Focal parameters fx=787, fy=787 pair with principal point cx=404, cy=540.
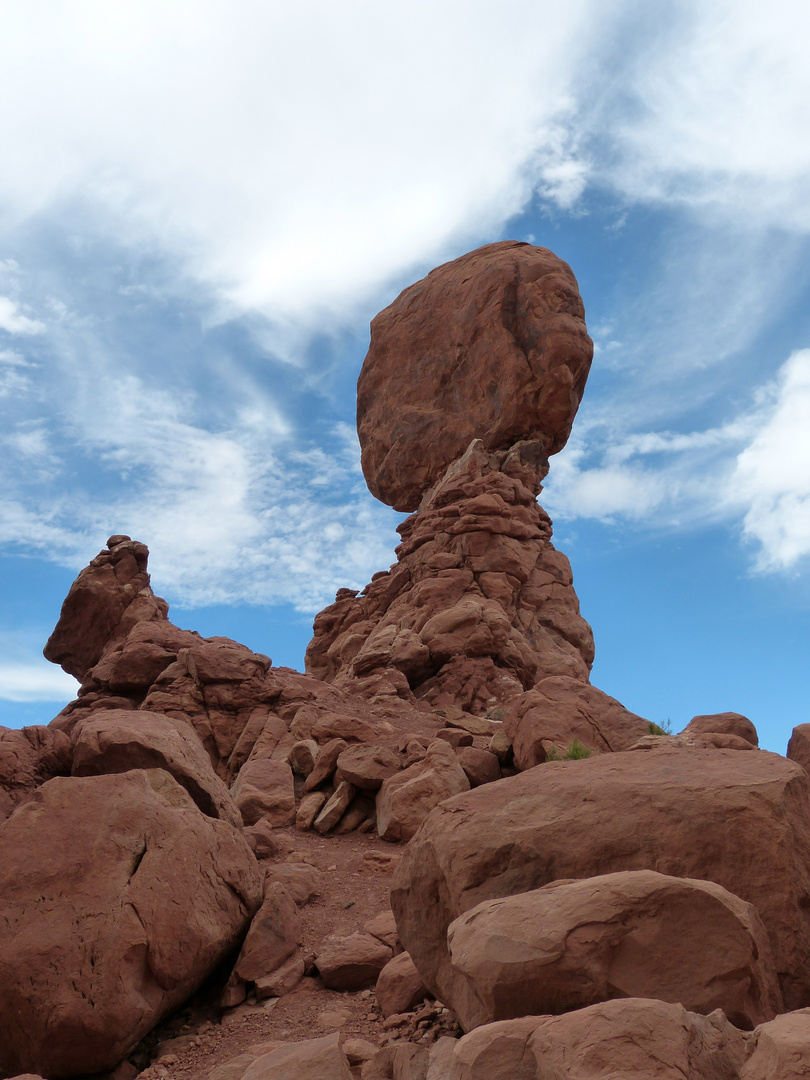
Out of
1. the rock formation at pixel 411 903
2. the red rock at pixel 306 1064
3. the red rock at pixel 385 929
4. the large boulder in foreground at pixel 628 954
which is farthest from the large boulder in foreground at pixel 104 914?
the large boulder in foreground at pixel 628 954

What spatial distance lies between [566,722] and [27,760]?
7.91 m

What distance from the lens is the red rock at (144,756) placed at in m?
9.12

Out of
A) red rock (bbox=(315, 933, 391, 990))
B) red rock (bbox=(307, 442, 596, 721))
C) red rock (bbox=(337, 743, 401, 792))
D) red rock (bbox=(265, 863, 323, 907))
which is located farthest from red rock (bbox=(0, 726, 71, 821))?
red rock (bbox=(307, 442, 596, 721))

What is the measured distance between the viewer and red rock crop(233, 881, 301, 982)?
770 centimetres

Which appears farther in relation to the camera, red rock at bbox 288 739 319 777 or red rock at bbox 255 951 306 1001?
red rock at bbox 288 739 319 777

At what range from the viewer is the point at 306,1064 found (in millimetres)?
4988

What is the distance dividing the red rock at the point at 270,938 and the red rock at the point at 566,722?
4.88 metres

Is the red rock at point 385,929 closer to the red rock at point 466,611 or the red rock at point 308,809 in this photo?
the red rock at point 308,809

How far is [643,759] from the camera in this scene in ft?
23.6

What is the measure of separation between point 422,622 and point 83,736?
1714 cm

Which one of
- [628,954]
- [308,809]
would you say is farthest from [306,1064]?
[308,809]

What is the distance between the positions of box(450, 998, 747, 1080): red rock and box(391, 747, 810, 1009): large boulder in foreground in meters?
1.95

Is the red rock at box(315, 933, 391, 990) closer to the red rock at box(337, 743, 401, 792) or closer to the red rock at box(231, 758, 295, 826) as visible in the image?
the red rock at box(231, 758, 295, 826)

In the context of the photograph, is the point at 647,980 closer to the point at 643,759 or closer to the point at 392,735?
the point at 643,759
